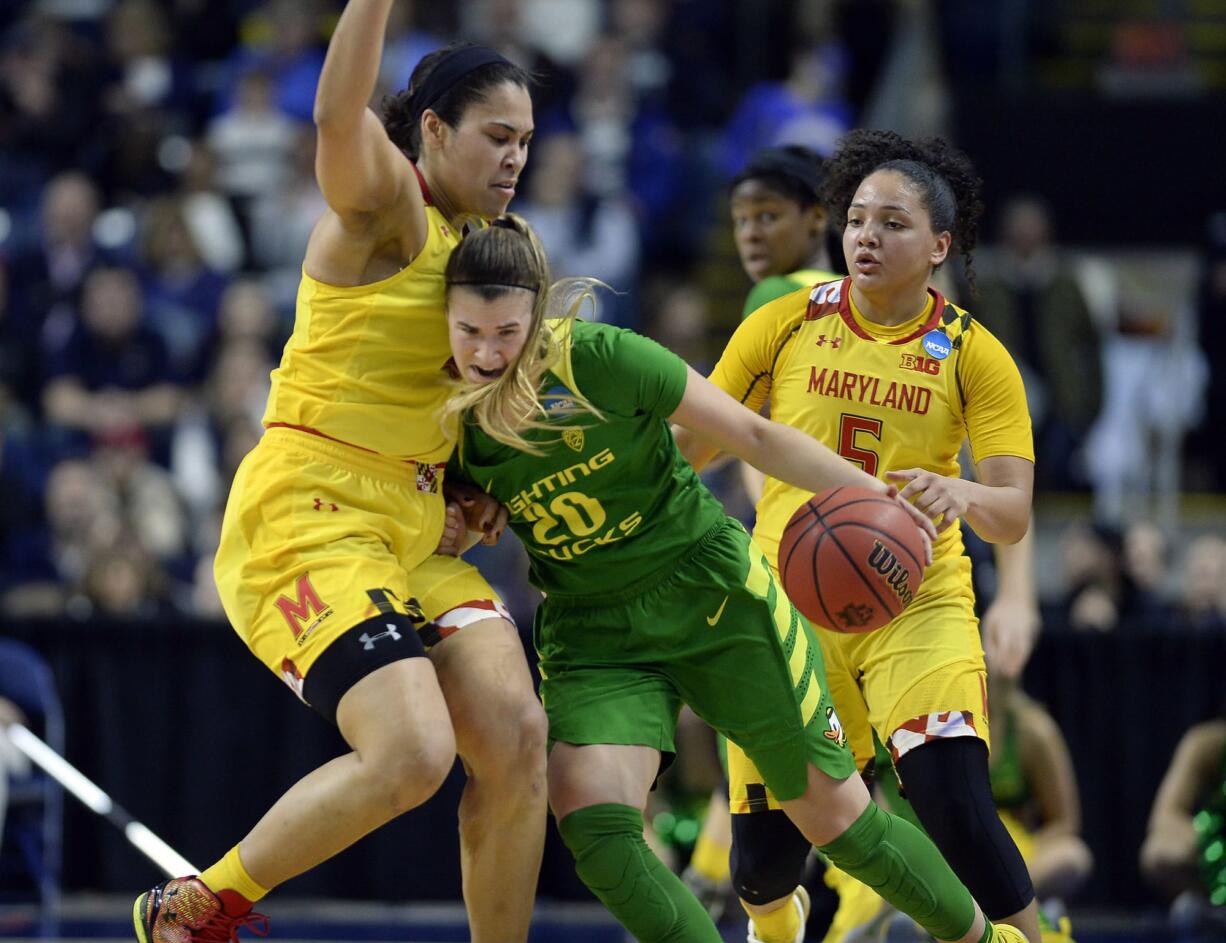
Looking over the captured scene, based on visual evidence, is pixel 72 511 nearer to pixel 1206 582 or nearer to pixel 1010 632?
pixel 1206 582

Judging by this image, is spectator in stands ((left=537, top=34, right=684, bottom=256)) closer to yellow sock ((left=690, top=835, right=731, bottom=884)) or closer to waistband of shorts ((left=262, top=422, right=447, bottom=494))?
yellow sock ((left=690, top=835, right=731, bottom=884))

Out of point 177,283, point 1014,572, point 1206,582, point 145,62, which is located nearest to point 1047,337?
point 1206,582

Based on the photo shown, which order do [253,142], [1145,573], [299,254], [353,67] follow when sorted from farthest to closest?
[253,142]
[299,254]
[1145,573]
[353,67]

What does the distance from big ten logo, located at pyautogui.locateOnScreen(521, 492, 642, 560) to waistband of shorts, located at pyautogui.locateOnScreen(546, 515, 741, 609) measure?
11 cm

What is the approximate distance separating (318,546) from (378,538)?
141 millimetres

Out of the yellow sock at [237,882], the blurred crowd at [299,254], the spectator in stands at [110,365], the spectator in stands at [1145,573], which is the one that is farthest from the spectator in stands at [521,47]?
the yellow sock at [237,882]

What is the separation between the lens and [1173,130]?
416 inches

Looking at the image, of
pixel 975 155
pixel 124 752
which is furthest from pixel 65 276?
pixel 975 155

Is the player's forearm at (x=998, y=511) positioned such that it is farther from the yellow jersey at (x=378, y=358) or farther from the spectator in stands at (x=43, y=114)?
the spectator in stands at (x=43, y=114)

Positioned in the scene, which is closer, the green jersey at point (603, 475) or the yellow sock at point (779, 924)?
the green jersey at point (603, 475)

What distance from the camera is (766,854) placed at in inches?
188

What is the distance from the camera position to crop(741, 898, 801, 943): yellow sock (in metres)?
4.94

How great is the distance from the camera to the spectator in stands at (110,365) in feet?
31.4

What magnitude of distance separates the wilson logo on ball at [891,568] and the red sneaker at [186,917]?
59.8 inches
